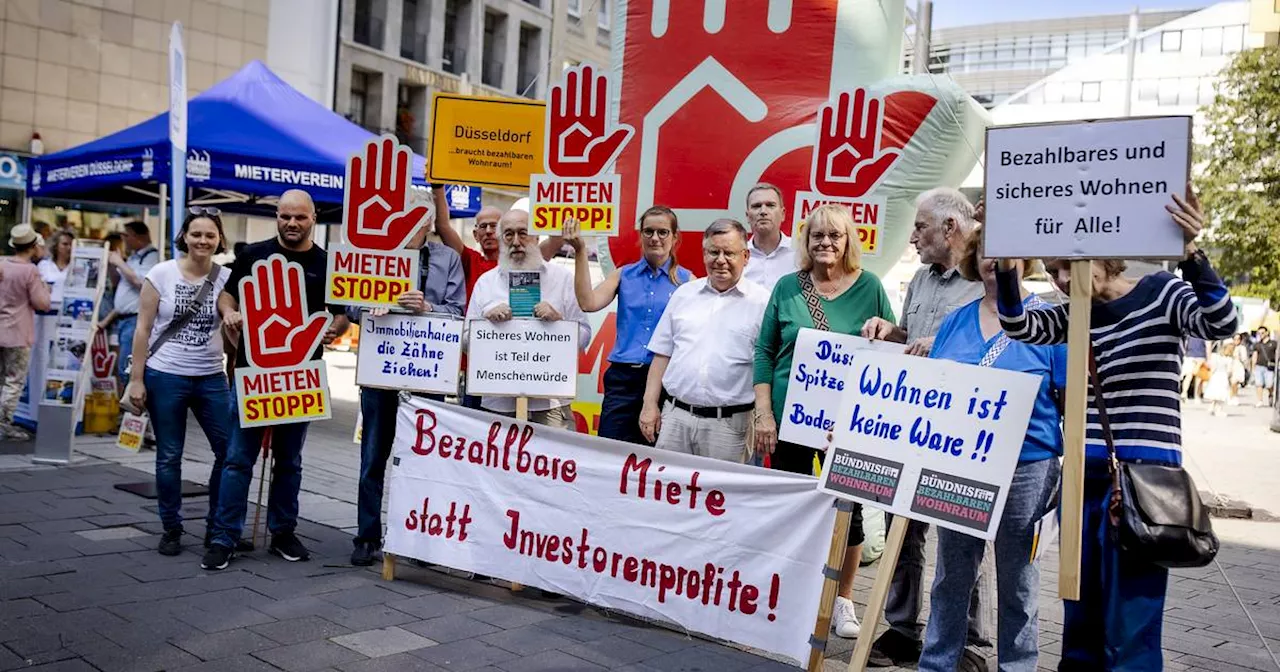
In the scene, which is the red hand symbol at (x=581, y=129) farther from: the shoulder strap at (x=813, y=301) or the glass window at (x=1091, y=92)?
the glass window at (x=1091, y=92)

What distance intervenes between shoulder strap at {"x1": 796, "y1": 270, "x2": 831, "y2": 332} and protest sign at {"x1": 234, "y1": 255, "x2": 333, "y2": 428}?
2.66 metres

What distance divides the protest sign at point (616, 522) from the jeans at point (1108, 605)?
1020mm

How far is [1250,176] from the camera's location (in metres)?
18.8

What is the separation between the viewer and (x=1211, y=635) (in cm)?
568

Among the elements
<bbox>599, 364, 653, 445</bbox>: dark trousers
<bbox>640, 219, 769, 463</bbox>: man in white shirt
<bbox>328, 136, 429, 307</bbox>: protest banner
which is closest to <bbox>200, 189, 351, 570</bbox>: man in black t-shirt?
<bbox>328, 136, 429, 307</bbox>: protest banner

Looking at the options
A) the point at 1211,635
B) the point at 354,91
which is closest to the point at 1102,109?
the point at 354,91

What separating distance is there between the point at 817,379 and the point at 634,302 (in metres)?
1.31

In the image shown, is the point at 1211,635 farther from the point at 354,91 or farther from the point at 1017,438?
the point at 354,91

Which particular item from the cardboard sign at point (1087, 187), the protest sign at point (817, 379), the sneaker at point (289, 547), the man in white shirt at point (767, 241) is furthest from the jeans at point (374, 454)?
the cardboard sign at point (1087, 187)

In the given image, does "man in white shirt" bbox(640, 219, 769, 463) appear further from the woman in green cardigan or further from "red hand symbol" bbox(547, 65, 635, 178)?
"red hand symbol" bbox(547, 65, 635, 178)

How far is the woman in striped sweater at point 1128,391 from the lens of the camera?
3600 millimetres

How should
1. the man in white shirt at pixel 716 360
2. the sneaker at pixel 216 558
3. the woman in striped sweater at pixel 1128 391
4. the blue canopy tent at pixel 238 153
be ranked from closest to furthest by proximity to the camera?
1. the woman in striped sweater at pixel 1128 391
2. the man in white shirt at pixel 716 360
3. the sneaker at pixel 216 558
4. the blue canopy tent at pixel 238 153

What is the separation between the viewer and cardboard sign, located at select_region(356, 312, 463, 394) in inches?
241

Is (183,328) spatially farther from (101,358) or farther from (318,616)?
(101,358)
